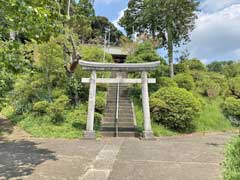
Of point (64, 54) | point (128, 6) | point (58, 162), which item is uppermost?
point (128, 6)

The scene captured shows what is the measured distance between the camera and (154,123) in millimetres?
11516

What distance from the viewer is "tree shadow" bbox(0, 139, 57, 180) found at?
5613mm

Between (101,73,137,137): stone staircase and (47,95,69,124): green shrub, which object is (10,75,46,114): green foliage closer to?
(47,95,69,124): green shrub

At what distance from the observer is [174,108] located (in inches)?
435

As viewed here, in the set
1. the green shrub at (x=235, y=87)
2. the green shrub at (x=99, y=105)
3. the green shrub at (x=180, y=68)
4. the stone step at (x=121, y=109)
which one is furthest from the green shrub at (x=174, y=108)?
the green shrub at (x=180, y=68)

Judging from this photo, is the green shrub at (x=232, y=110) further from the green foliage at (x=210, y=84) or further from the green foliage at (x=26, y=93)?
the green foliage at (x=26, y=93)

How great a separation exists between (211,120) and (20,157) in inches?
366

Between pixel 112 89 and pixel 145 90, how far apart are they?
4.48m

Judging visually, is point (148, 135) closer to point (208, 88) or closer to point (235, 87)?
point (208, 88)

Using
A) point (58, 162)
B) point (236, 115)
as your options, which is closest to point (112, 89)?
point (236, 115)

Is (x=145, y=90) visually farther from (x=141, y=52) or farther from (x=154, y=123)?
(x=141, y=52)

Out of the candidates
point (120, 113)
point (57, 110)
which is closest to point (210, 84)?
point (120, 113)

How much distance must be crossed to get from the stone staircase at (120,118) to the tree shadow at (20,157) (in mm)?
3144

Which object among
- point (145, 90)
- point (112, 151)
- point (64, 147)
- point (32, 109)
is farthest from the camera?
point (32, 109)
